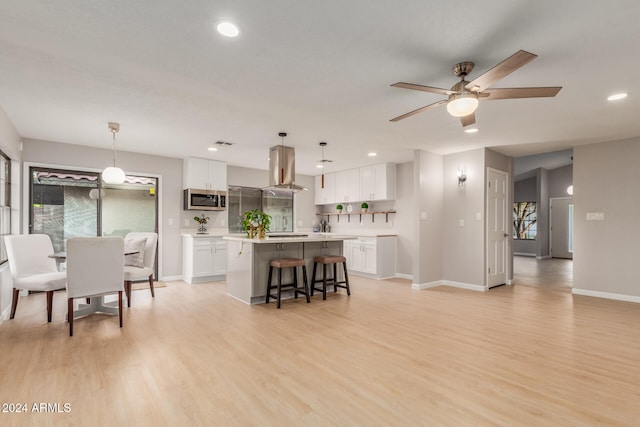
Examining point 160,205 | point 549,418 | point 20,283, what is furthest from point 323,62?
point 160,205

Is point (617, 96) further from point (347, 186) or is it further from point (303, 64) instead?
point (347, 186)

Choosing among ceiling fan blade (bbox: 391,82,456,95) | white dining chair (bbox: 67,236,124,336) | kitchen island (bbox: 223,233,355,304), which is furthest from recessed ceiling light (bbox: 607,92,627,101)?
white dining chair (bbox: 67,236,124,336)

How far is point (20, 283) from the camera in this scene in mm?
3412

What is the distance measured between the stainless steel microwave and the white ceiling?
1650 millimetres

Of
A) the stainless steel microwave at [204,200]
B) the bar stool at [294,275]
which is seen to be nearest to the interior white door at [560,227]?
the bar stool at [294,275]

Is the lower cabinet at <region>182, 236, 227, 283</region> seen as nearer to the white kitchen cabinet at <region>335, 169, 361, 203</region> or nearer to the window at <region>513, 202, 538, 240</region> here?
the white kitchen cabinet at <region>335, 169, 361, 203</region>

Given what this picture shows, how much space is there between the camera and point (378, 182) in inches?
268

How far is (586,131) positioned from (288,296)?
4626 millimetres

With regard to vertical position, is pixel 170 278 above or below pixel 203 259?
below

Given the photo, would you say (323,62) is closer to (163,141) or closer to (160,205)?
(163,141)

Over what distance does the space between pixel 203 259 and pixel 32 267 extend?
7.84 ft

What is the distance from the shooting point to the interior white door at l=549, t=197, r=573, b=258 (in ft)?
33.3

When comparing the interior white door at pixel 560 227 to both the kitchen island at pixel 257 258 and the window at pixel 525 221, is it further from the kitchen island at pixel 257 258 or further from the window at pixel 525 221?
the kitchen island at pixel 257 258

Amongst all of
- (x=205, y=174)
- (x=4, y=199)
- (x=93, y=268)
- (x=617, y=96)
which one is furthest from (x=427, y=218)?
(x=4, y=199)
